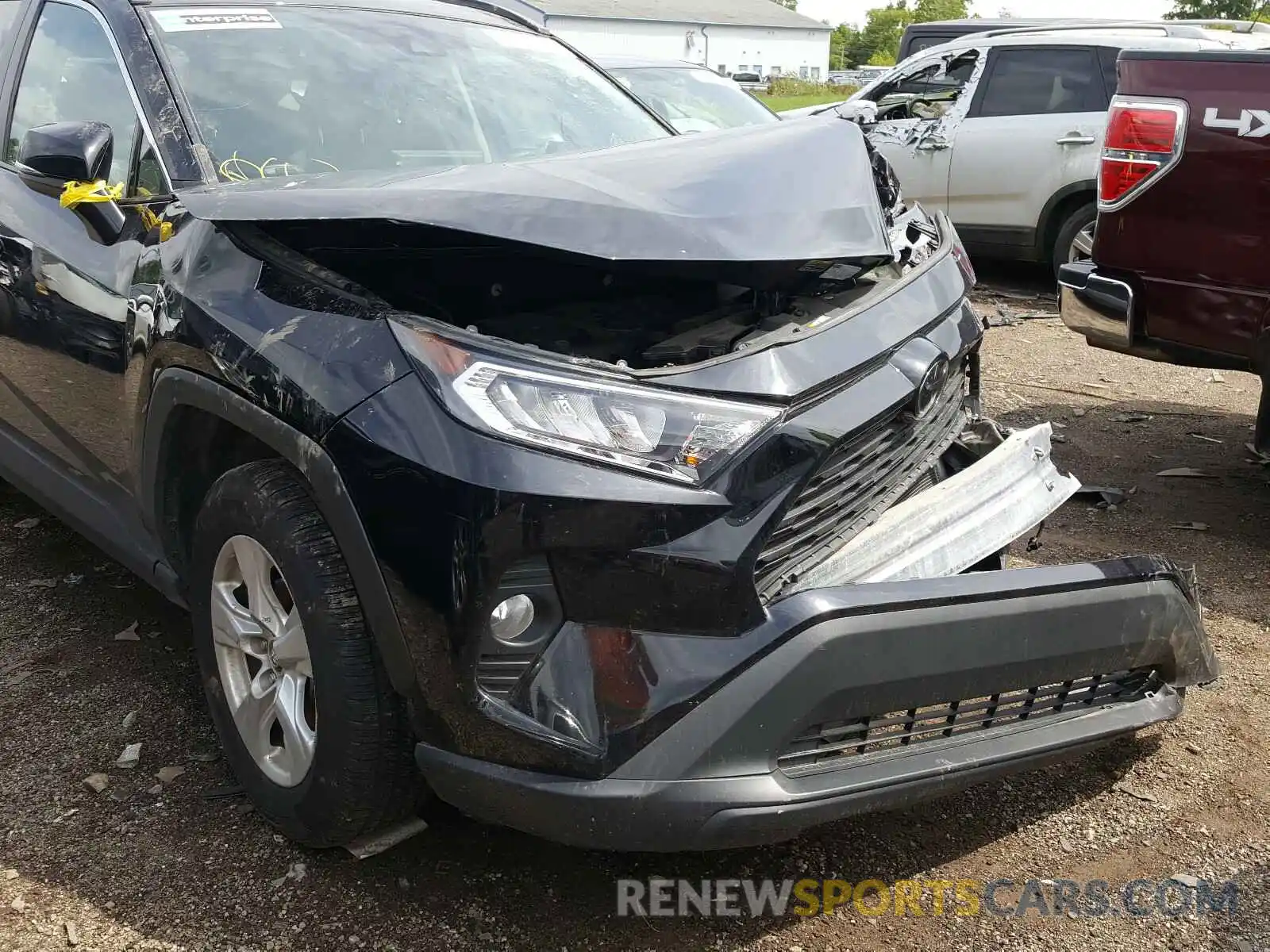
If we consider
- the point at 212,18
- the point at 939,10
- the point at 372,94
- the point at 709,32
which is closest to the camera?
the point at 212,18

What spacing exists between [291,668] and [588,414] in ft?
2.76

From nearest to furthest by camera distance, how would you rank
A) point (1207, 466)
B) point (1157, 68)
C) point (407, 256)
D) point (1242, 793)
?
point (407, 256), point (1242, 793), point (1157, 68), point (1207, 466)

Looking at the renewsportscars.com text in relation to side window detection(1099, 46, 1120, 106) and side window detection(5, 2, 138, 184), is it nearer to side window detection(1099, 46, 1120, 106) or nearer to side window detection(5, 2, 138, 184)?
side window detection(5, 2, 138, 184)

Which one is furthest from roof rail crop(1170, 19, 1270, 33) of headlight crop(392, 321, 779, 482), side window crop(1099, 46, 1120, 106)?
headlight crop(392, 321, 779, 482)

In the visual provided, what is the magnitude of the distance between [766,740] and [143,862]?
55.2 inches

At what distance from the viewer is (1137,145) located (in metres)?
3.77

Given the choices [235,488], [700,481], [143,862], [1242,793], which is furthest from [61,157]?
[1242,793]

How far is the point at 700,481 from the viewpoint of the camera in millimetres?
1888

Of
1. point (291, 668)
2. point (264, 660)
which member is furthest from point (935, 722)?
point (264, 660)

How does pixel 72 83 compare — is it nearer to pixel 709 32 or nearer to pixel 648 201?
pixel 648 201

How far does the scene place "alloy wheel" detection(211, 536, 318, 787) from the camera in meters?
2.22

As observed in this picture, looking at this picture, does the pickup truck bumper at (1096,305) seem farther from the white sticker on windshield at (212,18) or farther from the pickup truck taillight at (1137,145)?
the white sticker on windshield at (212,18)

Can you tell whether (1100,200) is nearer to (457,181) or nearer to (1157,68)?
(1157,68)

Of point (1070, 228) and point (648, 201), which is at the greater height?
point (648, 201)
